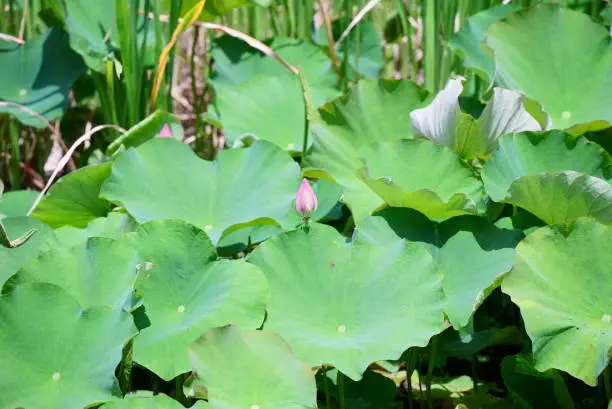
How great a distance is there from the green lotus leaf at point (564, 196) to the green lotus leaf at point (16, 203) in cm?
102

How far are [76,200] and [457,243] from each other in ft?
2.54

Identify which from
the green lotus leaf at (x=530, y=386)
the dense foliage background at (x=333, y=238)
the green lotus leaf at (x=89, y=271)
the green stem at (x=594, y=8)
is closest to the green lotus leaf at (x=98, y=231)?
the dense foliage background at (x=333, y=238)

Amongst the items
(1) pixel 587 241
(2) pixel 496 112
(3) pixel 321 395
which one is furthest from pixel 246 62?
(1) pixel 587 241

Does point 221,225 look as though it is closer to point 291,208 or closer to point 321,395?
point 291,208

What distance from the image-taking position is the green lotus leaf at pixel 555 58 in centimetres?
178

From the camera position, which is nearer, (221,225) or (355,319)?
(355,319)

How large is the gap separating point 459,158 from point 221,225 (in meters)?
0.45

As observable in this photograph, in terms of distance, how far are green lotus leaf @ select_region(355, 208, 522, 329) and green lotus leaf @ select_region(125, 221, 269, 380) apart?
24 centimetres

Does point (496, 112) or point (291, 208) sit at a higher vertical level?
point (496, 112)

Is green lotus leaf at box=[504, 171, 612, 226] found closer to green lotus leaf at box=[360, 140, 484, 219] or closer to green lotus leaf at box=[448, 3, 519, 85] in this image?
green lotus leaf at box=[360, 140, 484, 219]

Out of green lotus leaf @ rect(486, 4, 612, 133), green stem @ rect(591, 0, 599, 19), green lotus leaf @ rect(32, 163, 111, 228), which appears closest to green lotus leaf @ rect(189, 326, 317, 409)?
green lotus leaf @ rect(32, 163, 111, 228)

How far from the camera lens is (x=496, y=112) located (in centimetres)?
159

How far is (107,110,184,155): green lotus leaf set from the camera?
5.99 feet

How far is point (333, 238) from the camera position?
1433 millimetres
